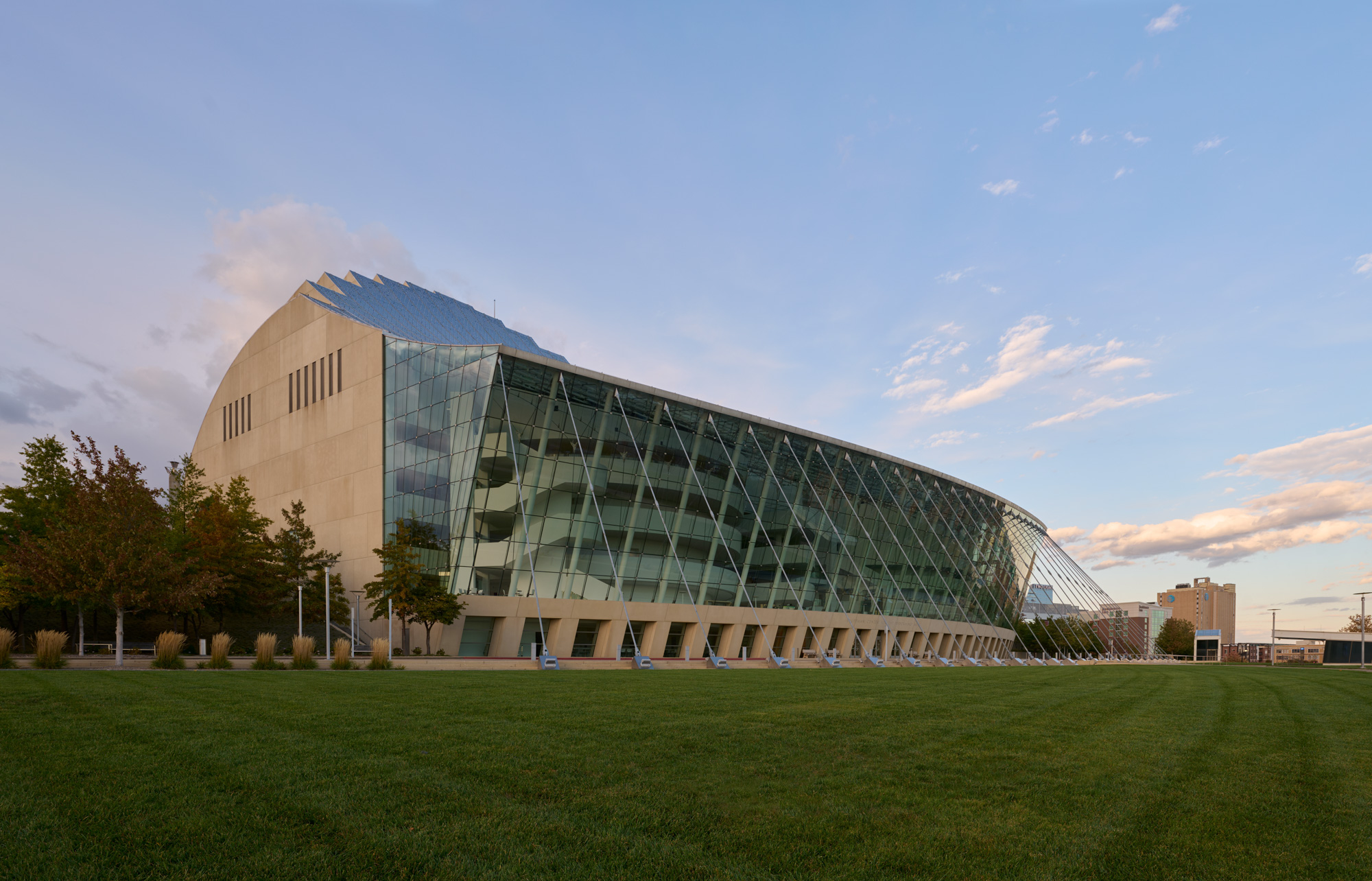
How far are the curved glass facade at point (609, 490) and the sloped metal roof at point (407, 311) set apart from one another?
5.28 metres

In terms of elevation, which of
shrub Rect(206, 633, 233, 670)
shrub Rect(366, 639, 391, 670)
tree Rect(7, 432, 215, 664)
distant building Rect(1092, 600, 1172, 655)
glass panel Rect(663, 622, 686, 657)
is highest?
tree Rect(7, 432, 215, 664)

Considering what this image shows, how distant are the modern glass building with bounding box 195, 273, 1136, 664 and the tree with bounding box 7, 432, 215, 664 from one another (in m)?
12.7

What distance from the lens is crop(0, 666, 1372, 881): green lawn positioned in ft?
19.7

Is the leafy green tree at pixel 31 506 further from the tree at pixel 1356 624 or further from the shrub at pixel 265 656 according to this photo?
the tree at pixel 1356 624

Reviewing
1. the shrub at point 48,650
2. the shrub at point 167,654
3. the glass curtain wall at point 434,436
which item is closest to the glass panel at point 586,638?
the glass curtain wall at point 434,436

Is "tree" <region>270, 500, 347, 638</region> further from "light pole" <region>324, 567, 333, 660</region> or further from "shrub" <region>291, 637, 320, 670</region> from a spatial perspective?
"shrub" <region>291, 637, 320, 670</region>

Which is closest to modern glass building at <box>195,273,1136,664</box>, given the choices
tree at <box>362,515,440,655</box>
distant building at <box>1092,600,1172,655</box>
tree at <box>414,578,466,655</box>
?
tree at <box>362,515,440,655</box>

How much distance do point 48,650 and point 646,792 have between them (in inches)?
994

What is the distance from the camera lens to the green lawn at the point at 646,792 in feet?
19.7

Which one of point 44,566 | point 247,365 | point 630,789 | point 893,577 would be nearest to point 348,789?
point 630,789

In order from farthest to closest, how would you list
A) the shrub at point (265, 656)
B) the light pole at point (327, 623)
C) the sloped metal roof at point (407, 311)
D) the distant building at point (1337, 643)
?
the distant building at point (1337, 643), the sloped metal roof at point (407, 311), the light pole at point (327, 623), the shrub at point (265, 656)

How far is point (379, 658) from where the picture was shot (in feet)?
99.3

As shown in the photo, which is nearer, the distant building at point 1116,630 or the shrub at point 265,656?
the shrub at point 265,656

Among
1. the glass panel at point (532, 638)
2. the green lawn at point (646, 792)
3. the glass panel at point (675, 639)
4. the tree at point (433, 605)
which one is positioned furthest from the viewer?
the glass panel at point (675, 639)
